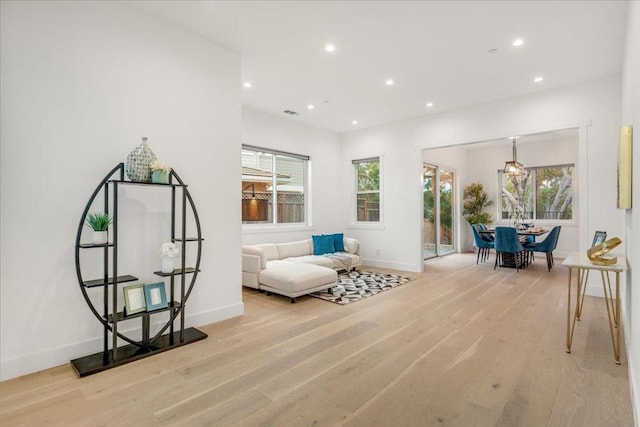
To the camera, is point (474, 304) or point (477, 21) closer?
point (477, 21)

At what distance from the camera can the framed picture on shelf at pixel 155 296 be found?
2896 millimetres

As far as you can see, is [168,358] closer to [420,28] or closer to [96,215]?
[96,215]

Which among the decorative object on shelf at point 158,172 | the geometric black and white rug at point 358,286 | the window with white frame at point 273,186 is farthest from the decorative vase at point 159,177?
the window with white frame at point 273,186

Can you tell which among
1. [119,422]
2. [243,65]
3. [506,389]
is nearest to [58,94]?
[243,65]

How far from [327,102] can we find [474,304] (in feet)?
12.8

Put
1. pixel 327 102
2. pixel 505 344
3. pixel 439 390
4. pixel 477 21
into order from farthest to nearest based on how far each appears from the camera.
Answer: pixel 327 102, pixel 477 21, pixel 505 344, pixel 439 390

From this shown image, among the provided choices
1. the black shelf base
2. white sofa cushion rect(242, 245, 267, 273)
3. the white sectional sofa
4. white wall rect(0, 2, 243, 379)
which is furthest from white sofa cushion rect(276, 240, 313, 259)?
the black shelf base

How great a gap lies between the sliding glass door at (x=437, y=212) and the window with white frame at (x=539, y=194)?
155cm

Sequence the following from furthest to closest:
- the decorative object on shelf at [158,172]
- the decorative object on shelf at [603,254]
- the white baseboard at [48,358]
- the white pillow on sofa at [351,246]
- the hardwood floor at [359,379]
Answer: the white pillow on sofa at [351,246]
the decorative object on shelf at [158,172]
the decorative object on shelf at [603,254]
the white baseboard at [48,358]
the hardwood floor at [359,379]

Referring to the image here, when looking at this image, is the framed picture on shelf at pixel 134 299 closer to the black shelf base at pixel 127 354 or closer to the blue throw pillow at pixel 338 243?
the black shelf base at pixel 127 354

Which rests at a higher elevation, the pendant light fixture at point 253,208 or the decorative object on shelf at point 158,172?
the decorative object on shelf at point 158,172

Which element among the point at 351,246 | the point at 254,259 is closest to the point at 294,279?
the point at 254,259

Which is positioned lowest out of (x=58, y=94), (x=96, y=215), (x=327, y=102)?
(x=96, y=215)

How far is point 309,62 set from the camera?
4.15 metres
